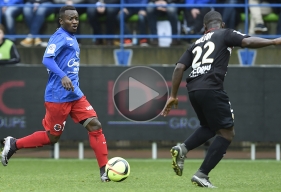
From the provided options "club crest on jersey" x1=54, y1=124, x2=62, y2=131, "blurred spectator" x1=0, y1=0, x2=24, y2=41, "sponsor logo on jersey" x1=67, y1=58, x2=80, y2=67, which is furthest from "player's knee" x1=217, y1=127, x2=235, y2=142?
"blurred spectator" x1=0, y1=0, x2=24, y2=41

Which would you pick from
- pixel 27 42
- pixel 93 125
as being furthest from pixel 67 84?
pixel 27 42

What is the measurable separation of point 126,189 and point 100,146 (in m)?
1.21

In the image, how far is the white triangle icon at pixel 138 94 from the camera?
48.5 ft

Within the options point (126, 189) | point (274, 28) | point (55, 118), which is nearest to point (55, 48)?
point (55, 118)

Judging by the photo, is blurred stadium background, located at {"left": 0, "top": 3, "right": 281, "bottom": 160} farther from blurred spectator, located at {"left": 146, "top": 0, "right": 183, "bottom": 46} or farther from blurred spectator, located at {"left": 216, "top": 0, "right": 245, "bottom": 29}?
blurred spectator, located at {"left": 146, "top": 0, "right": 183, "bottom": 46}

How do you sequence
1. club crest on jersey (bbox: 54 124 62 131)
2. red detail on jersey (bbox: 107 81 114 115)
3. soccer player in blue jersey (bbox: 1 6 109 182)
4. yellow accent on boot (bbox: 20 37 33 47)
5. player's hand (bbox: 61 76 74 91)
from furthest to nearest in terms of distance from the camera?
yellow accent on boot (bbox: 20 37 33 47), red detail on jersey (bbox: 107 81 114 115), club crest on jersey (bbox: 54 124 62 131), soccer player in blue jersey (bbox: 1 6 109 182), player's hand (bbox: 61 76 74 91)

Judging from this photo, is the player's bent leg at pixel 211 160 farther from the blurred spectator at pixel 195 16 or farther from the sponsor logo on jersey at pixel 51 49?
the blurred spectator at pixel 195 16

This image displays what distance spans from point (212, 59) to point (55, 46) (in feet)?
7.08

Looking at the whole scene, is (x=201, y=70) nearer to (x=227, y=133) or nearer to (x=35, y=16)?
(x=227, y=133)

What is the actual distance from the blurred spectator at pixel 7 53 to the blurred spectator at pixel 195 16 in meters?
3.63

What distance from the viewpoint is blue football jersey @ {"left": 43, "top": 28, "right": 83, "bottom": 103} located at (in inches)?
395

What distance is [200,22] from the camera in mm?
15594

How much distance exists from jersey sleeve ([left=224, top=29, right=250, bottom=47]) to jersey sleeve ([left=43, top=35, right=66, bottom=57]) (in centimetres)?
224
